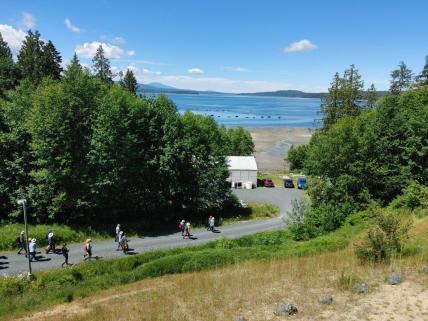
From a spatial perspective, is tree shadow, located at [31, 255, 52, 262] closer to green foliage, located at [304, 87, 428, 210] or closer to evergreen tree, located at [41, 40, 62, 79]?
green foliage, located at [304, 87, 428, 210]

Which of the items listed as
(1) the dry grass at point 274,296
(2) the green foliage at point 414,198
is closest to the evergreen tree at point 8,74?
(1) the dry grass at point 274,296

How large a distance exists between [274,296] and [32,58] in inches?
2234

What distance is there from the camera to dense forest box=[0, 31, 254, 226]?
30.9 meters

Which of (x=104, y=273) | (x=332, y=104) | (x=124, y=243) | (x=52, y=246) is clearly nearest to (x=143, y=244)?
(x=124, y=243)

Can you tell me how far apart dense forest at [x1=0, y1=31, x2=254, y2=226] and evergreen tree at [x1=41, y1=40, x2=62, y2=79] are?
20769mm

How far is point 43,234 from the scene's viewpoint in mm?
28438

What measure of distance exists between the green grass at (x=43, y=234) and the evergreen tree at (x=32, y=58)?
106 ft

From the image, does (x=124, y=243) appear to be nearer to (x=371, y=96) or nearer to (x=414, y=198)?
(x=414, y=198)

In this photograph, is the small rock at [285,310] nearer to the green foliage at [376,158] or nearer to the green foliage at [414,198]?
the green foliage at [414,198]

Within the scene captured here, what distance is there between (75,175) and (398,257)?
2355 centimetres

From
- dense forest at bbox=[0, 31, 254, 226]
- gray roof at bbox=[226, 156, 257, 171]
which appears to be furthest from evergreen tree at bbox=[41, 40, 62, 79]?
gray roof at bbox=[226, 156, 257, 171]

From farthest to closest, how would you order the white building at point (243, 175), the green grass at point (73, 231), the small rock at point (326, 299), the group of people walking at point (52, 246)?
the white building at point (243, 175) < the green grass at point (73, 231) < the group of people walking at point (52, 246) < the small rock at point (326, 299)

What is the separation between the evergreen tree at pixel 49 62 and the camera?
189ft

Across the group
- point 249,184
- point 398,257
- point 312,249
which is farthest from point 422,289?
point 249,184
